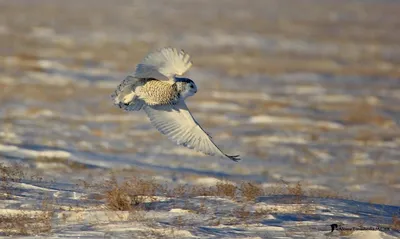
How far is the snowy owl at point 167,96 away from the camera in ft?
29.8

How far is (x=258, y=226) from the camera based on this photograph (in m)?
8.34

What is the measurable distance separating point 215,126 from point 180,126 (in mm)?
7874

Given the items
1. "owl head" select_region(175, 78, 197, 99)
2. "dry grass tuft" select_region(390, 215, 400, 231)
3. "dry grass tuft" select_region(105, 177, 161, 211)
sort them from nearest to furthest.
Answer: "dry grass tuft" select_region(390, 215, 400, 231) < "dry grass tuft" select_region(105, 177, 161, 211) < "owl head" select_region(175, 78, 197, 99)

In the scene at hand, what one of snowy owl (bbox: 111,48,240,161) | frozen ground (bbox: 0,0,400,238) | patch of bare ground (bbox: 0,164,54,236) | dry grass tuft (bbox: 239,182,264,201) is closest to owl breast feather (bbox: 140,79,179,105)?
snowy owl (bbox: 111,48,240,161)

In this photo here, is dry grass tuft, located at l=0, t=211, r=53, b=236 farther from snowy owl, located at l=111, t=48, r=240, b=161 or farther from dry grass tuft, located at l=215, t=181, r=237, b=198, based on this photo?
dry grass tuft, located at l=215, t=181, r=237, b=198

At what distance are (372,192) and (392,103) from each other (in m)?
7.72

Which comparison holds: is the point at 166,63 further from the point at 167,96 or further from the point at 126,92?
the point at 126,92

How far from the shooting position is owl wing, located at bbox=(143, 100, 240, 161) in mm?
9265

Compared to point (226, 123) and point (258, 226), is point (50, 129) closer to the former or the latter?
point (226, 123)

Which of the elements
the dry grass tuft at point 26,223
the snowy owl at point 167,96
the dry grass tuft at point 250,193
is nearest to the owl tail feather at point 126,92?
the snowy owl at point 167,96

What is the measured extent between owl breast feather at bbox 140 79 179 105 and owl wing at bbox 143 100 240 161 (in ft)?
0.33

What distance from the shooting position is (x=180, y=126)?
9547mm

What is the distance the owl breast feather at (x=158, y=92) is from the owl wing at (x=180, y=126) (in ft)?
0.33

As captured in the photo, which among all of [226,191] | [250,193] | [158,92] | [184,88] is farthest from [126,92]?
[250,193]
